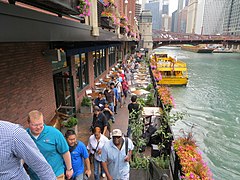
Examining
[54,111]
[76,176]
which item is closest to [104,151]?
[76,176]

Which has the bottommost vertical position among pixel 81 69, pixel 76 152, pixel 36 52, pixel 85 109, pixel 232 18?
pixel 85 109

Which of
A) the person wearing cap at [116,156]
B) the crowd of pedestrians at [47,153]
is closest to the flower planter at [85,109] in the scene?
the crowd of pedestrians at [47,153]

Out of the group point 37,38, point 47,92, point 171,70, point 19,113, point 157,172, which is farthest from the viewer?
point 171,70

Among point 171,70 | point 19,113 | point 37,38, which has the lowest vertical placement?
point 171,70

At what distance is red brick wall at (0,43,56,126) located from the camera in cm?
399

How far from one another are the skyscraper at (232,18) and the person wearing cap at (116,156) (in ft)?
424

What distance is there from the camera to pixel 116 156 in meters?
3.20

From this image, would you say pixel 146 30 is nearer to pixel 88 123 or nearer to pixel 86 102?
pixel 86 102

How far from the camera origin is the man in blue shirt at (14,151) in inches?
57.8

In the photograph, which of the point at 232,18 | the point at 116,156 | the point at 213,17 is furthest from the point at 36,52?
the point at 213,17

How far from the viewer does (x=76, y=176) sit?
3291 mm

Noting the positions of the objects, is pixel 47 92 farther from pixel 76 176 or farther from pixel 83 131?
pixel 76 176

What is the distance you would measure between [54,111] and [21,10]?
4768mm

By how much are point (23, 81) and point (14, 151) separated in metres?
3.51
